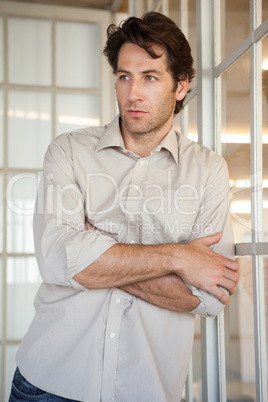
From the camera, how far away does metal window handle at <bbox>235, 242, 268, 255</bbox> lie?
123 centimetres

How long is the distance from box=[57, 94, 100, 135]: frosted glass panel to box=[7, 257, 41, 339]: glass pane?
40.9 inches

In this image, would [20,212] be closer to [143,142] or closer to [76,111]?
[76,111]

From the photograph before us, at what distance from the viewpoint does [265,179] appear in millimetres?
1218

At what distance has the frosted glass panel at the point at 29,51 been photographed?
371 cm

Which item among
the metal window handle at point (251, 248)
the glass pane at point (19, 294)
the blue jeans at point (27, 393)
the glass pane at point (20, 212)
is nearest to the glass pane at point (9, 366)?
the glass pane at point (19, 294)

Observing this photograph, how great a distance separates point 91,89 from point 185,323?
8.94ft

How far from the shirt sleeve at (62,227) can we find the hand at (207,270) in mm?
191

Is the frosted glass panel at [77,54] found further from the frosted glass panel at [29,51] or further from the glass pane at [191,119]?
the glass pane at [191,119]

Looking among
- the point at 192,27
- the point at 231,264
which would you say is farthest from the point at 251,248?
the point at 192,27

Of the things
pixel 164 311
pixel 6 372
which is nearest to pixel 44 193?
pixel 164 311

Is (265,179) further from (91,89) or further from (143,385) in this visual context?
(91,89)

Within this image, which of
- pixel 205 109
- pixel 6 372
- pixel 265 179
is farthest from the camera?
pixel 6 372

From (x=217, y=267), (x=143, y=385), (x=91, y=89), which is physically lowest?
(x=143, y=385)
